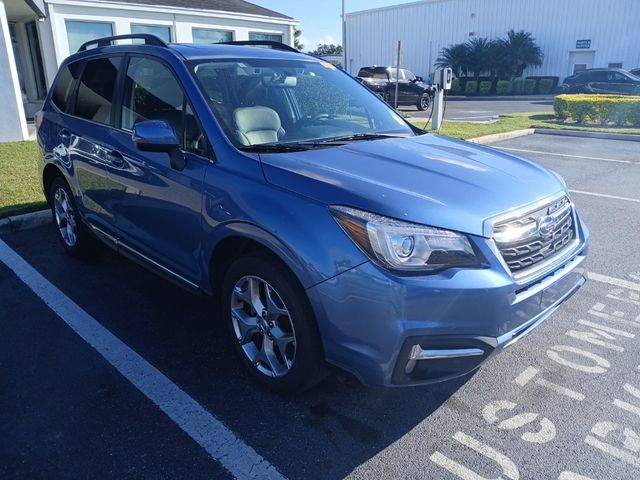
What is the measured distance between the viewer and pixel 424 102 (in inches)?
920

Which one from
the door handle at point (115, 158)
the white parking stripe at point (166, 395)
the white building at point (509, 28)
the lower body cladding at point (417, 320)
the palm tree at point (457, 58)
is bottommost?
the white parking stripe at point (166, 395)

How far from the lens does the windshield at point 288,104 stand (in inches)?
127

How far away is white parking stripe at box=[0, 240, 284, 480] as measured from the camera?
2.44m

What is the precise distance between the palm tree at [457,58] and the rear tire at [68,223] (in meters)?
45.4

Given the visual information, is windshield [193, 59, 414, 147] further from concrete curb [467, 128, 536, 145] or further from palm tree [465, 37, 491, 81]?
palm tree [465, 37, 491, 81]

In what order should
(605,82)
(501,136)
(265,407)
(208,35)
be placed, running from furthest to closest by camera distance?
(605,82), (208,35), (501,136), (265,407)

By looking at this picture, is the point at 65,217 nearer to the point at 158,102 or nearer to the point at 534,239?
the point at 158,102

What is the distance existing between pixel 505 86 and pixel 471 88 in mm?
2657

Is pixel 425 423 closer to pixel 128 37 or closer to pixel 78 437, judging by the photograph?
pixel 78 437

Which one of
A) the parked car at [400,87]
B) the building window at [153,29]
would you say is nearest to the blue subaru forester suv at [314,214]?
the building window at [153,29]

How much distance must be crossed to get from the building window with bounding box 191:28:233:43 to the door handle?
51.0 feet

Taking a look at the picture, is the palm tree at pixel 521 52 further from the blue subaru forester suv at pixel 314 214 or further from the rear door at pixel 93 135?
the rear door at pixel 93 135

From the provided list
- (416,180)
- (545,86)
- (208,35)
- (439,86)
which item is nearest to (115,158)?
(416,180)

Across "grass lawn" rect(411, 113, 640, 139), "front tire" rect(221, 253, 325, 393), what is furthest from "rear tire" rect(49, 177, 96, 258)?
"grass lawn" rect(411, 113, 640, 139)
